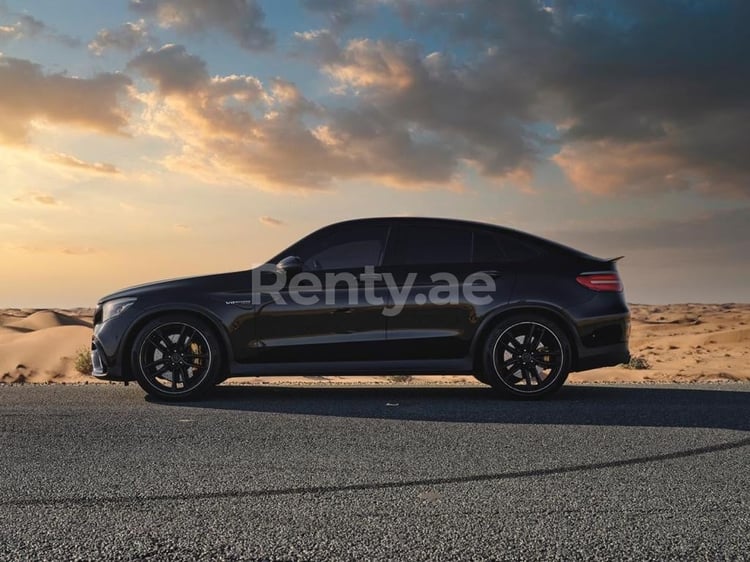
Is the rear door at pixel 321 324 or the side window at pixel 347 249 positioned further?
the side window at pixel 347 249

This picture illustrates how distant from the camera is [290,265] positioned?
6.96 m

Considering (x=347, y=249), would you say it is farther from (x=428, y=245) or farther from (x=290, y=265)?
(x=428, y=245)

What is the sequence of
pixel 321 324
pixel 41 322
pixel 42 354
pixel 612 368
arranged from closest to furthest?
pixel 321 324 → pixel 612 368 → pixel 42 354 → pixel 41 322

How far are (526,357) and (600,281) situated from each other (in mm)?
1056

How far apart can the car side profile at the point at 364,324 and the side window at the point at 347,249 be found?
0.08ft

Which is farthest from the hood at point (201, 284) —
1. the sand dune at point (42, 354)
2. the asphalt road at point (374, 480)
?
the sand dune at point (42, 354)

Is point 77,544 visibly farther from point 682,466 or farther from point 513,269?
point 513,269

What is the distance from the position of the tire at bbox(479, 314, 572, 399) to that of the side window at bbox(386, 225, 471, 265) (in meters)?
0.83

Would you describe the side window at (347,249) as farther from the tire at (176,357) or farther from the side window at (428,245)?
the tire at (176,357)

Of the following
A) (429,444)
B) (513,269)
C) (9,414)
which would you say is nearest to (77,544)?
(429,444)

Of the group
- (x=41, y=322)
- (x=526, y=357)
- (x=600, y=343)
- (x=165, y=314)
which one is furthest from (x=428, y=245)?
(x=41, y=322)

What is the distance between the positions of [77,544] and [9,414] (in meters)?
3.91

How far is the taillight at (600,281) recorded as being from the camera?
23.5 feet

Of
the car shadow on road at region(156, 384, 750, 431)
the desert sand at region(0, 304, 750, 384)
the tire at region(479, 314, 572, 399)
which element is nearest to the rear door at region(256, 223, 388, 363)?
the car shadow on road at region(156, 384, 750, 431)
